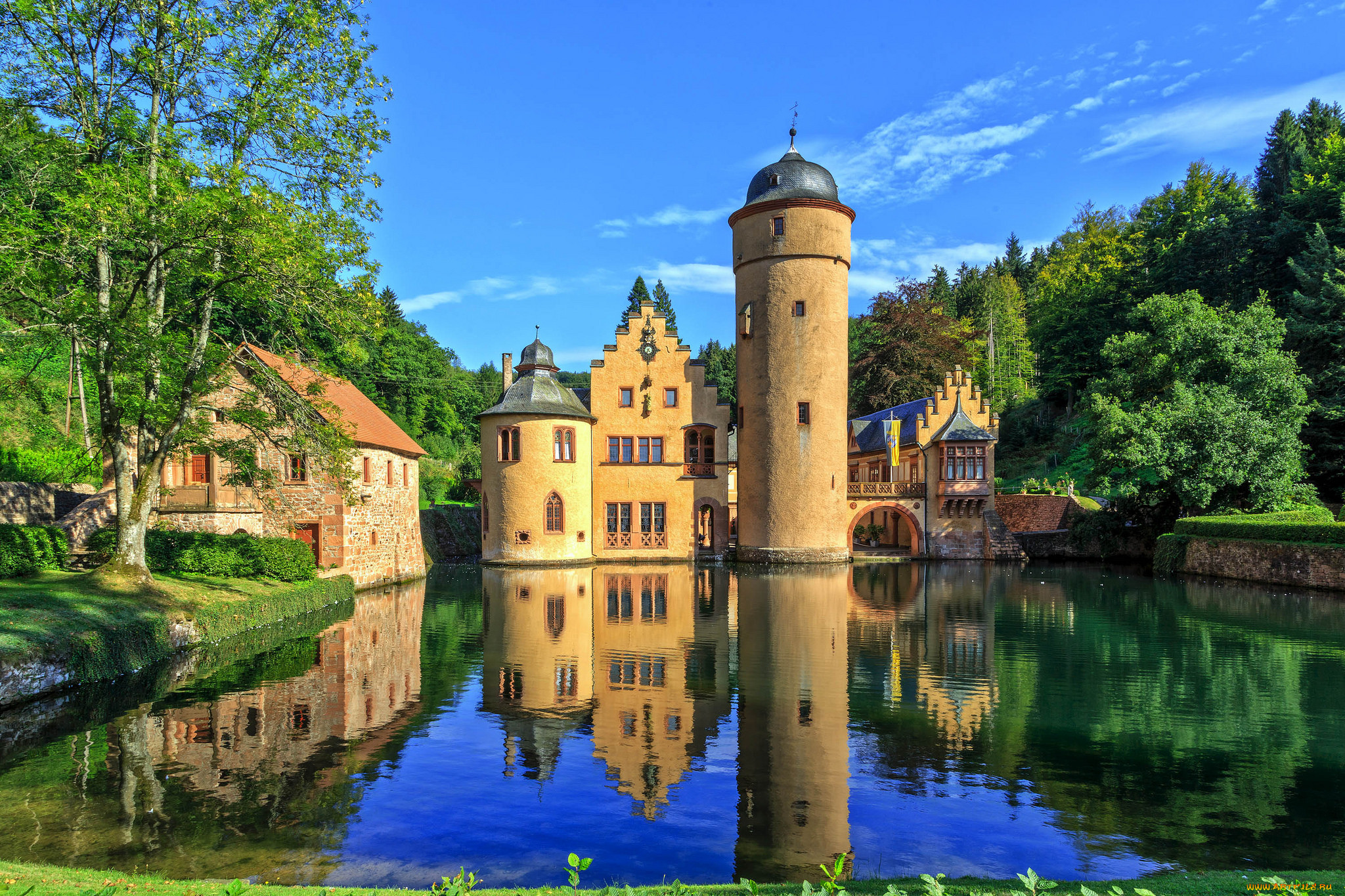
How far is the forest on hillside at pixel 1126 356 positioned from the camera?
31031mm

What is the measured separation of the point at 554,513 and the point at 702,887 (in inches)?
1178

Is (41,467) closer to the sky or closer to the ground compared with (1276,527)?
closer to the sky

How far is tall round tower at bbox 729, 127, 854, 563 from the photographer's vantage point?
34312 mm

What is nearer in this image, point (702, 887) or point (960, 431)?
point (702, 887)

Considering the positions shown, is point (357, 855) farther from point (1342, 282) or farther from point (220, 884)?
point (1342, 282)

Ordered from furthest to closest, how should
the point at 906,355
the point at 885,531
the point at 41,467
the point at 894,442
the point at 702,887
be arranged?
the point at 906,355
the point at 885,531
the point at 894,442
the point at 41,467
the point at 702,887

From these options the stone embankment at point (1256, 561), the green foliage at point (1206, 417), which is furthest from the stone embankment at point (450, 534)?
the stone embankment at point (1256, 561)

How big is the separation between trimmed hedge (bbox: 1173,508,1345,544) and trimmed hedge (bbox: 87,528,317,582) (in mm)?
33813

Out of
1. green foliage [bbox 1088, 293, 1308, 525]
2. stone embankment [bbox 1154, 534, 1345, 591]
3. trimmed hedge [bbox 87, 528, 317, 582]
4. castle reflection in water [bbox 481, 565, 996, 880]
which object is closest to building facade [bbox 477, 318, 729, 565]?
castle reflection in water [bbox 481, 565, 996, 880]

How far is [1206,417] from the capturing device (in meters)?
31.2

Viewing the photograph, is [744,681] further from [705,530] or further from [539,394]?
[705,530]

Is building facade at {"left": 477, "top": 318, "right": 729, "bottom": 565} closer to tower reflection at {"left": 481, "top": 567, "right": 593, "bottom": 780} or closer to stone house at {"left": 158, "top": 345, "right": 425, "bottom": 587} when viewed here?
stone house at {"left": 158, "top": 345, "right": 425, "bottom": 587}

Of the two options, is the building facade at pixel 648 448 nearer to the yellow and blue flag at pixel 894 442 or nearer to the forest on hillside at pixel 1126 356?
the forest on hillside at pixel 1126 356

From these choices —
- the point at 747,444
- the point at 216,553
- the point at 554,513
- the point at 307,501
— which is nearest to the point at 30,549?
the point at 216,553
